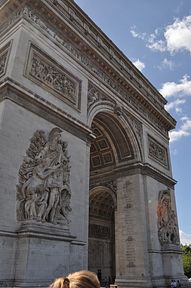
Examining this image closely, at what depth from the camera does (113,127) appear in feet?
56.2

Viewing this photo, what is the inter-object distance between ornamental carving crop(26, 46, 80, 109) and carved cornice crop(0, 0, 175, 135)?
3.95 feet

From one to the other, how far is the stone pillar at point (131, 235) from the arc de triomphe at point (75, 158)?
5 centimetres

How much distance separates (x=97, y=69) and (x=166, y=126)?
29.4 feet

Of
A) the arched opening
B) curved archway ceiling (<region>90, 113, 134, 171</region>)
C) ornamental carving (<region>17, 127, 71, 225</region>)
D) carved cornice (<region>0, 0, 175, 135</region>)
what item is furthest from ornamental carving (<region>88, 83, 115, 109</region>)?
ornamental carving (<region>17, 127, 71, 225</region>)

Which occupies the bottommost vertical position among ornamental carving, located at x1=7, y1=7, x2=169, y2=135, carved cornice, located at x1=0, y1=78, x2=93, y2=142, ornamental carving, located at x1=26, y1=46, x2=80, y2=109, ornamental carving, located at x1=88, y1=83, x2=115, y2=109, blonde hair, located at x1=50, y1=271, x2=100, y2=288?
blonde hair, located at x1=50, y1=271, x2=100, y2=288

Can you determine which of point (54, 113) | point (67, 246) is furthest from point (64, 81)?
point (67, 246)

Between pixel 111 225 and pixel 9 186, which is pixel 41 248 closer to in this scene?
pixel 9 186

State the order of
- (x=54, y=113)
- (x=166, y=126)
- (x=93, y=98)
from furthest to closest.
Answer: (x=166, y=126) < (x=93, y=98) < (x=54, y=113)

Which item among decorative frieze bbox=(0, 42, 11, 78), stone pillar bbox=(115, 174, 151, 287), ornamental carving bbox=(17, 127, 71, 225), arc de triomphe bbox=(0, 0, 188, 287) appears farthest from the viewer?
stone pillar bbox=(115, 174, 151, 287)

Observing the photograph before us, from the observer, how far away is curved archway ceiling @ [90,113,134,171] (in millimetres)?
17078

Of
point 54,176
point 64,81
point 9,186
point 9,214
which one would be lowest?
point 9,214

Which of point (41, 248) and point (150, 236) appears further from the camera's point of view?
point (150, 236)

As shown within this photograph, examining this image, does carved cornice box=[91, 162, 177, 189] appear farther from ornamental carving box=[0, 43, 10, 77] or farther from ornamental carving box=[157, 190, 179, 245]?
ornamental carving box=[0, 43, 10, 77]

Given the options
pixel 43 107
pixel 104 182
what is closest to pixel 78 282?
pixel 43 107
